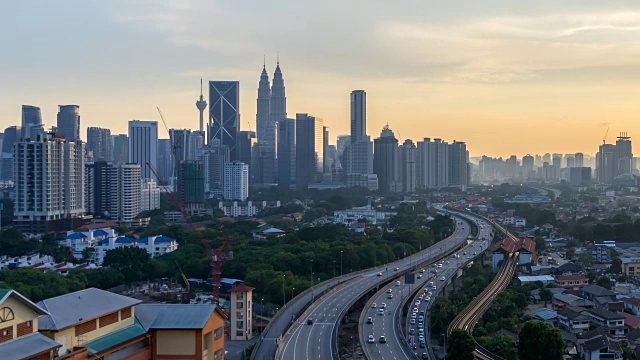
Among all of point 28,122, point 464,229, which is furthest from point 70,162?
point 28,122

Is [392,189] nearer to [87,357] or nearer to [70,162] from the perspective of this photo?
[70,162]

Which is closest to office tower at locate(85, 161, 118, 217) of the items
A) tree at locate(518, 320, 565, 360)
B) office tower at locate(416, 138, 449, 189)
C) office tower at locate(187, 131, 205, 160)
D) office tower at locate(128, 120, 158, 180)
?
office tower at locate(128, 120, 158, 180)

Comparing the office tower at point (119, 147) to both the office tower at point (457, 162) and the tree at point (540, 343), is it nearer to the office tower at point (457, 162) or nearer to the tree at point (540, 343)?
the office tower at point (457, 162)

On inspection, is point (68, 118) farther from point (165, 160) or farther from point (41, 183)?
point (41, 183)

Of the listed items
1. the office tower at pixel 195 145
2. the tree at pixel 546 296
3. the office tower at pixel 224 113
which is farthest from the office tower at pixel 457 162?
the tree at pixel 546 296

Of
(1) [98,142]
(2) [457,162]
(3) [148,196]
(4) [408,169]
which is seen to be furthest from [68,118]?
(2) [457,162]

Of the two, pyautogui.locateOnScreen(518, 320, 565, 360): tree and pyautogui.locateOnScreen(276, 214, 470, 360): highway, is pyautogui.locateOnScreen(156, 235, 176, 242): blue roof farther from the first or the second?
pyautogui.locateOnScreen(518, 320, 565, 360): tree
